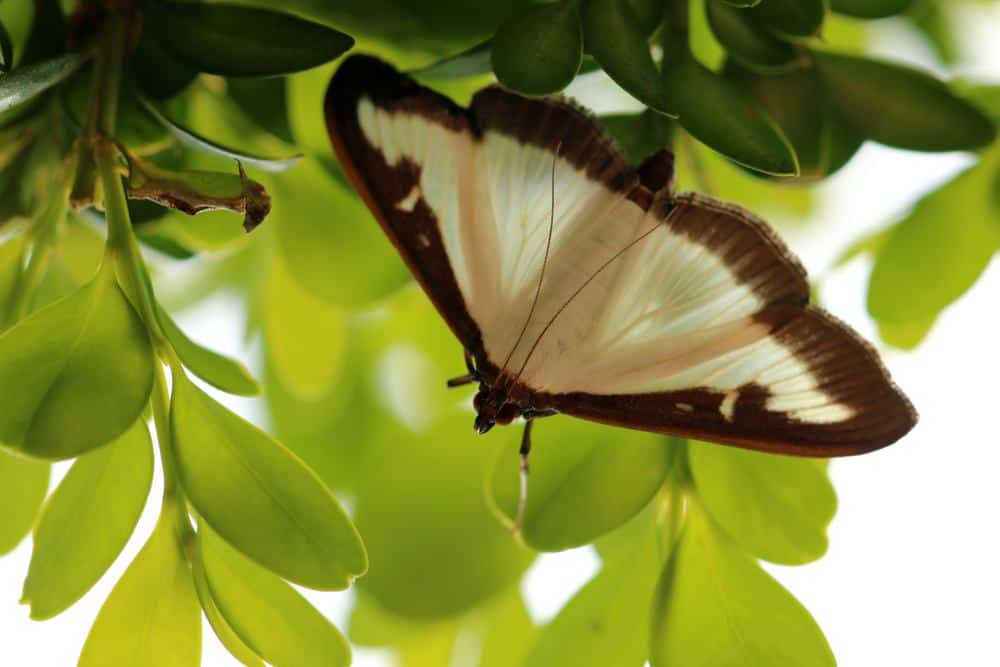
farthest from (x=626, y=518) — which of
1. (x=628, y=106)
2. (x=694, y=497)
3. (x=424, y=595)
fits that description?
(x=628, y=106)

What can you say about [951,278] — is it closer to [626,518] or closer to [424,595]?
[626,518]

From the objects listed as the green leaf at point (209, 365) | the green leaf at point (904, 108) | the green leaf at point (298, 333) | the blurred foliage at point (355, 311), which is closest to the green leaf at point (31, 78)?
the blurred foliage at point (355, 311)

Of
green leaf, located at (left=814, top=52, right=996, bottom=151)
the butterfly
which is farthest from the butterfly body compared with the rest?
green leaf, located at (left=814, top=52, right=996, bottom=151)

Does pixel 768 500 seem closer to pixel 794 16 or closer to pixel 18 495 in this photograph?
pixel 794 16

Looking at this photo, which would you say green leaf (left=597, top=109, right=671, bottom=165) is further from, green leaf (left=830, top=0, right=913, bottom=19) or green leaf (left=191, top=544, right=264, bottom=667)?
green leaf (left=191, top=544, right=264, bottom=667)

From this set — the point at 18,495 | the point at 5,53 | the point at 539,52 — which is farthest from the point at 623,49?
the point at 18,495
